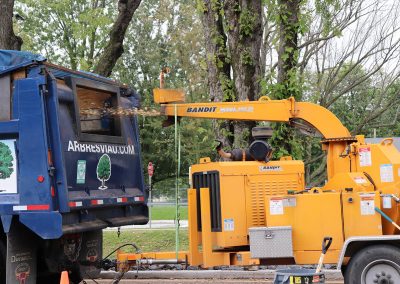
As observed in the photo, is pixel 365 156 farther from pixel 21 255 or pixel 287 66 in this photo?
pixel 287 66

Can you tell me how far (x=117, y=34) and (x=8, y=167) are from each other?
7.17 m

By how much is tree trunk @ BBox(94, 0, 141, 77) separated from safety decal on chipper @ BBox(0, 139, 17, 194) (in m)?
6.77

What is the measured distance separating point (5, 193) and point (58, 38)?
101ft

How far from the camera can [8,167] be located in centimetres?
739

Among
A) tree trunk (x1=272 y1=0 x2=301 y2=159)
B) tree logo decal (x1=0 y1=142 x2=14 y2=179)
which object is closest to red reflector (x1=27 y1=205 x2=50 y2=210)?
tree logo decal (x1=0 y1=142 x2=14 y2=179)

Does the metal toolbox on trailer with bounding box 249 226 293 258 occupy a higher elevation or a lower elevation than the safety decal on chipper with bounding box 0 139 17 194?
lower

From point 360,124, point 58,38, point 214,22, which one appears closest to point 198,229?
point 214,22

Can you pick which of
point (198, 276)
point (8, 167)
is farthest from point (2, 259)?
point (198, 276)

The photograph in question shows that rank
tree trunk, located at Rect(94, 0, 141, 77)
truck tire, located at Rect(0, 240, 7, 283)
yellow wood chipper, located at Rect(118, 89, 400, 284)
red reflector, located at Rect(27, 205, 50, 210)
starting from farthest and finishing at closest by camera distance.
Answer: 1. tree trunk, located at Rect(94, 0, 141, 77)
2. yellow wood chipper, located at Rect(118, 89, 400, 284)
3. truck tire, located at Rect(0, 240, 7, 283)
4. red reflector, located at Rect(27, 205, 50, 210)

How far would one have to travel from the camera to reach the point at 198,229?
8797 millimetres

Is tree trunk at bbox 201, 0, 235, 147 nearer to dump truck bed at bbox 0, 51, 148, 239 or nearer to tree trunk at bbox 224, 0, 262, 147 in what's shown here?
tree trunk at bbox 224, 0, 262, 147

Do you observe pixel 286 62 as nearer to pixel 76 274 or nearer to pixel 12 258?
pixel 76 274

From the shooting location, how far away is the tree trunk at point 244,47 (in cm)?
1295

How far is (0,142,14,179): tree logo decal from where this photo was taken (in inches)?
291
